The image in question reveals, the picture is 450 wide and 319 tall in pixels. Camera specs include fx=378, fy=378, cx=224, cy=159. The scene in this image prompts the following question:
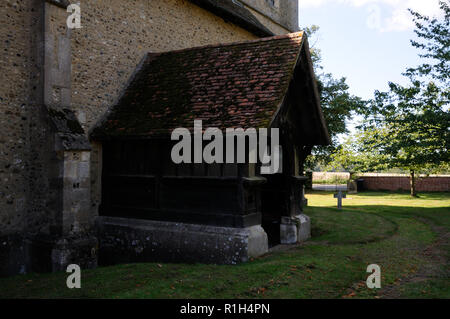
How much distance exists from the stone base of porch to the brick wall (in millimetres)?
24174

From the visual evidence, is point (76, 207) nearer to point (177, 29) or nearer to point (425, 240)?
point (177, 29)

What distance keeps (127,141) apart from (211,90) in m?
2.48

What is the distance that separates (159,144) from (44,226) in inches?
122

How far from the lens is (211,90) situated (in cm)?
880

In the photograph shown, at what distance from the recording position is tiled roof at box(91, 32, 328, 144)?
7.92m

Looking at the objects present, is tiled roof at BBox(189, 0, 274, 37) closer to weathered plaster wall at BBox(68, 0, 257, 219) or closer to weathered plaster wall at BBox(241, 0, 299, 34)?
weathered plaster wall at BBox(68, 0, 257, 219)

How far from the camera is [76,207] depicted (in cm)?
833

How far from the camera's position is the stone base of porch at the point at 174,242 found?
7.71 m

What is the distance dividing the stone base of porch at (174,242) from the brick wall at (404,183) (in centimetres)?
2417

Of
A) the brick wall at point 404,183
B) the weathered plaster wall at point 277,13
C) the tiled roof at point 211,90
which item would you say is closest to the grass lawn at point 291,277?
the tiled roof at point 211,90

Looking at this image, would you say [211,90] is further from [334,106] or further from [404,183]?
[404,183]

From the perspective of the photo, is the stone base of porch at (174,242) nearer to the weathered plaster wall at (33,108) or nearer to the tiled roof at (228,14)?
the weathered plaster wall at (33,108)

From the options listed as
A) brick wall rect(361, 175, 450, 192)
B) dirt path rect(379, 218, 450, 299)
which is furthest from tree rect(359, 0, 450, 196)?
brick wall rect(361, 175, 450, 192)

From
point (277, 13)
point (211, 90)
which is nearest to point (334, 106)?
point (277, 13)
